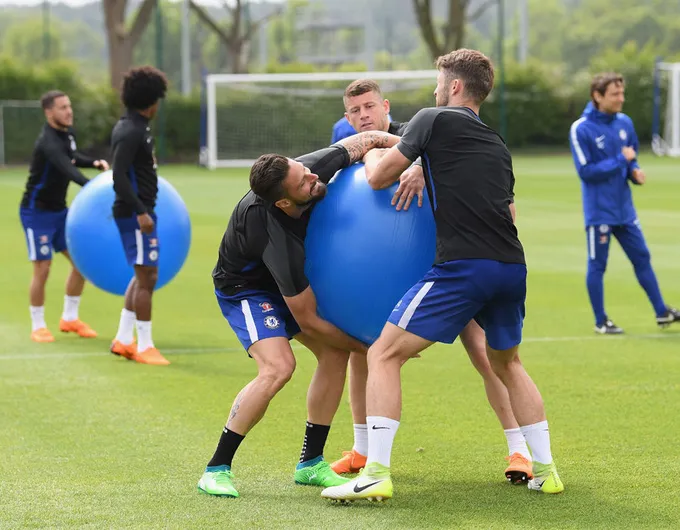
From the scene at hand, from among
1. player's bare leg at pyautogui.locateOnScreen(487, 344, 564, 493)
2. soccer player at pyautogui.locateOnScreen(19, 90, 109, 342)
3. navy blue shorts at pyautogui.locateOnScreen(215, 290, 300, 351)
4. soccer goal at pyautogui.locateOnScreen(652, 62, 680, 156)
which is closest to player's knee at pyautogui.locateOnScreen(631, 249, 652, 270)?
soccer player at pyautogui.locateOnScreen(19, 90, 109, 342)

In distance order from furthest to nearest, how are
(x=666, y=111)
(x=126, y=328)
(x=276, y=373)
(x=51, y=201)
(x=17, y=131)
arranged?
(x=666, y=111) < (x=17, y=131) < (x=51, y=201) < (x=126, y=328) < (x=276, y=373)

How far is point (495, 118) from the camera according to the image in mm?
42094

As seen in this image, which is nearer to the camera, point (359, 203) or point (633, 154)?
point (359, 203)

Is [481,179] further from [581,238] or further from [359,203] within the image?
[581,238]

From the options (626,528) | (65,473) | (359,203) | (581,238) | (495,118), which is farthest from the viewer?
(495,118)

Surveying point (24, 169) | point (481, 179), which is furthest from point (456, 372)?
point (24, 169)

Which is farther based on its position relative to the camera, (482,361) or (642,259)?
(642,259)

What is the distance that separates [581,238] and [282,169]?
12865 mm

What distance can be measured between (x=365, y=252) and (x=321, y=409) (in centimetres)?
92

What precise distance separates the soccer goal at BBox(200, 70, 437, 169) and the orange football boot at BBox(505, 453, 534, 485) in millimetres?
31067

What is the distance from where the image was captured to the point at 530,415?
5.70 meters

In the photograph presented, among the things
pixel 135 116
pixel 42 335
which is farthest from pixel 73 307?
pixel 135 116

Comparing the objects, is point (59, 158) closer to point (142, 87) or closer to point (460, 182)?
point (142, 87)

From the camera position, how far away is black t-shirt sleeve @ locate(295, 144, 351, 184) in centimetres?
564
